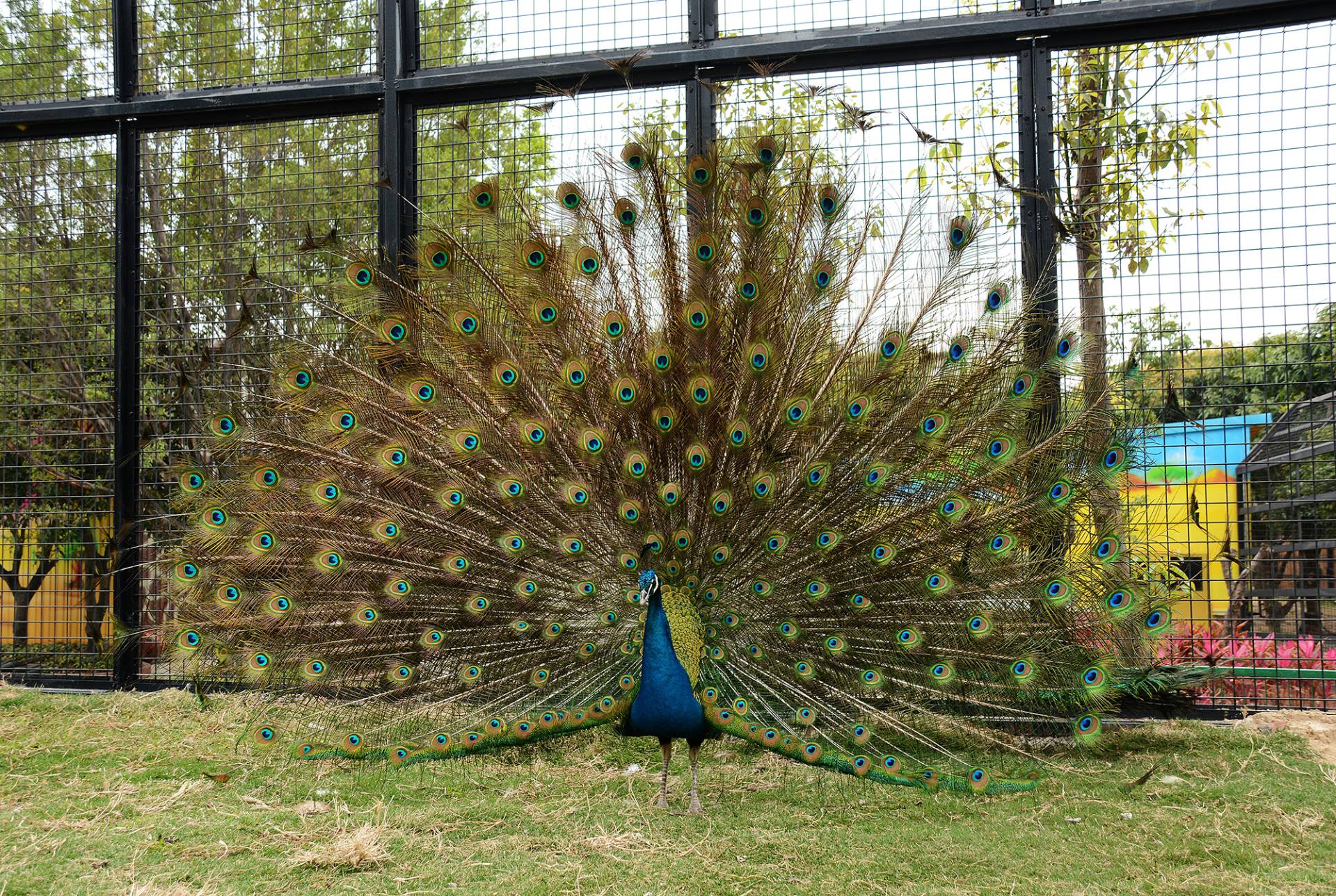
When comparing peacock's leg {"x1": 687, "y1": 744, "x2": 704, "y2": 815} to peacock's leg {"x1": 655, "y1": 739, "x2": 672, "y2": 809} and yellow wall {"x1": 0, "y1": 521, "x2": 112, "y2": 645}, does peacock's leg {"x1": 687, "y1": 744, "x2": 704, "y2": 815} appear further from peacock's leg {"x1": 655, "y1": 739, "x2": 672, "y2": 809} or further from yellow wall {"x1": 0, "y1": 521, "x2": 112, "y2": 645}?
yellow wall {"x1": 0, "y1": 521, "x2": 112, "y2": 645}

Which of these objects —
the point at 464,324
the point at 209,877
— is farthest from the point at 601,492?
the point at 209,877

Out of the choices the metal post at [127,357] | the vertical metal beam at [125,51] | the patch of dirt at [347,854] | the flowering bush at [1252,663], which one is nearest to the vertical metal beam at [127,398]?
the metal post at [127,357]

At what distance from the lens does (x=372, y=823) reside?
3918 millimetres

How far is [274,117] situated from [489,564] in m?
4.01

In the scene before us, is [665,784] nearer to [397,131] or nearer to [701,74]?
[701,74]

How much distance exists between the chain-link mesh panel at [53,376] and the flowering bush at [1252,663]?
7153 mm

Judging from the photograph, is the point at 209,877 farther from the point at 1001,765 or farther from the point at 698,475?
the point at 1001,765

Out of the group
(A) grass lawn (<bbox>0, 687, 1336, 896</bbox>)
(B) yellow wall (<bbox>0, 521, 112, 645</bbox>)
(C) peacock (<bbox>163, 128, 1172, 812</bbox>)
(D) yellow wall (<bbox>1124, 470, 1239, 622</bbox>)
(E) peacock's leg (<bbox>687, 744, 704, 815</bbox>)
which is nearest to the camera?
(A) grass lawn (<bbox>0, 687, 1336, 896</bbox>)

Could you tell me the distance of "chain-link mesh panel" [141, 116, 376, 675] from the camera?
21.7 feet

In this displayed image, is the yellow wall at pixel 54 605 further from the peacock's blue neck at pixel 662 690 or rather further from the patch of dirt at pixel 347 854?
the peacock's blue neck at pixel 662 690

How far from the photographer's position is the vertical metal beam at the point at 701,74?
19.1 ft

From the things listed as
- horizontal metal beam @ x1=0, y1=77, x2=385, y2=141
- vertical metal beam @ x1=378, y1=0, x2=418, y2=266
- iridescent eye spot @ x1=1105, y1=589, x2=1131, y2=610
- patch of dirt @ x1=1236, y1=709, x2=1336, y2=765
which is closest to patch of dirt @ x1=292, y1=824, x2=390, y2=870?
iridescent eye spot @ x1=1105, y1=589, x2=1131, y2=610

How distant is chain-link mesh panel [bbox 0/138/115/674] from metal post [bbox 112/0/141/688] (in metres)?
0.63

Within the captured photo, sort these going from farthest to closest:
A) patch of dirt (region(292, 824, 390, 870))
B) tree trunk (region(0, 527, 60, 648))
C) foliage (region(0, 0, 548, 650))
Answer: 1. foliage (region(0, 0, 548, 650))
2. tree trunk (region(0, 527, 60, 648))
3. patch of dirt (region(292, 824, 390, 870))
